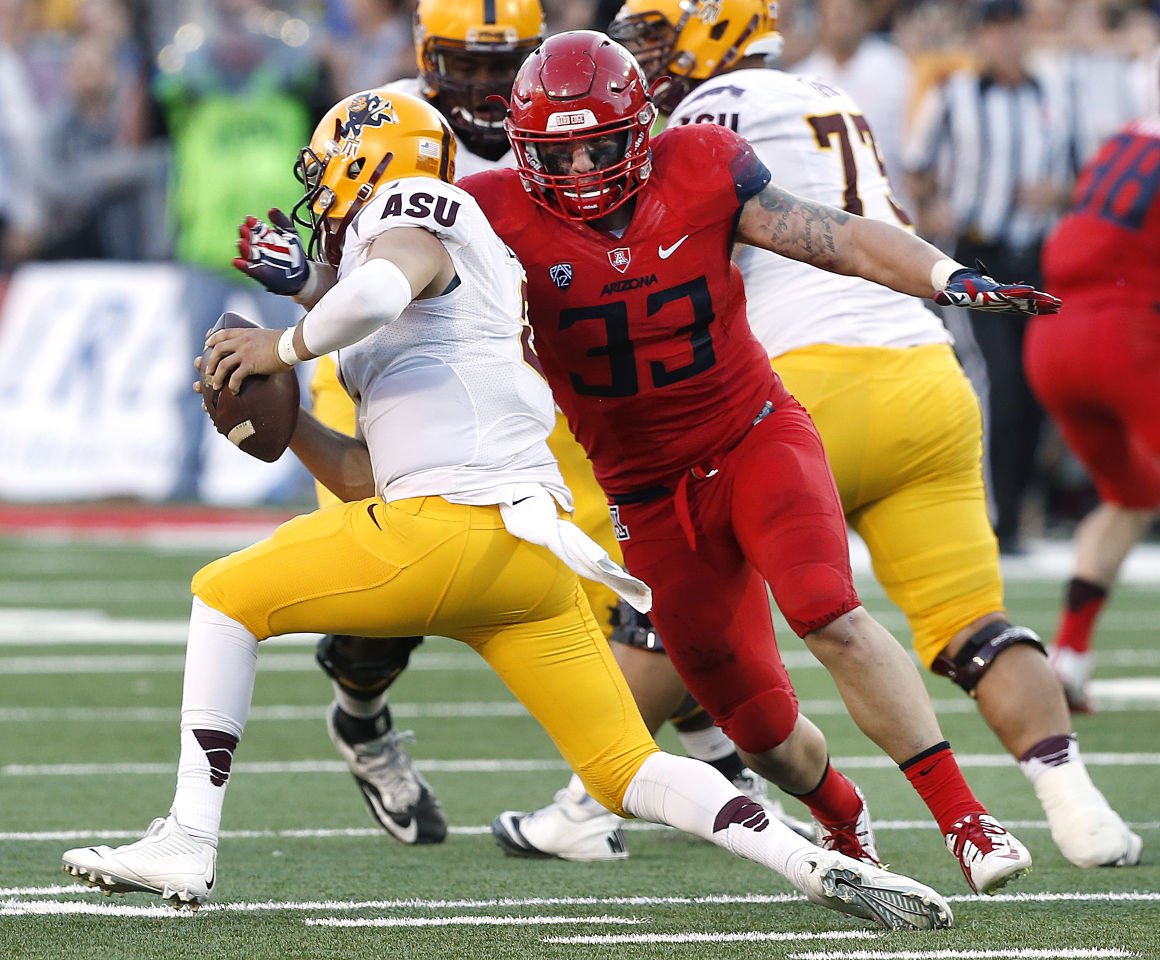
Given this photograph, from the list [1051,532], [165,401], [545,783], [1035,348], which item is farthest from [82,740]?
[1051,532]

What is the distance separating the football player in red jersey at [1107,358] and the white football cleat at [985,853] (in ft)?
8.87

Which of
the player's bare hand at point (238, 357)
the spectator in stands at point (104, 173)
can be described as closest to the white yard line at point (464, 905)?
the player's bare hand at point (238, 357)

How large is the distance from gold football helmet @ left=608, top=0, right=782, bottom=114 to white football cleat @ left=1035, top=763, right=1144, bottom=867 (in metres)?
1.79

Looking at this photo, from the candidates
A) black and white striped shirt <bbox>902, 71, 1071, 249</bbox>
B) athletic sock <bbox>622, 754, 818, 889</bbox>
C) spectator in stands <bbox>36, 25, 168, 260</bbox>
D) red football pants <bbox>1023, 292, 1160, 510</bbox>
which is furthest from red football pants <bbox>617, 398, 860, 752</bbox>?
spectator in stands <bbox>36, 25, 168, 260</bbox>

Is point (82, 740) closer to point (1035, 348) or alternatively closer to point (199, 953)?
point (199, 953)

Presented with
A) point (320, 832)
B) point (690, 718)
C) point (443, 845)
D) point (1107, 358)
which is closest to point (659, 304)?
point (690, 718)

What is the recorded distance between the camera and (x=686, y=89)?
5145 millimetres

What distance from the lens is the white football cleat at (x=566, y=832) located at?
15.9 ft

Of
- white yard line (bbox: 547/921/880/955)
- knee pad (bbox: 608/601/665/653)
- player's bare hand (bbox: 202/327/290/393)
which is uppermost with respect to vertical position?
player's bare hand (bbox: 202/327/290/393)

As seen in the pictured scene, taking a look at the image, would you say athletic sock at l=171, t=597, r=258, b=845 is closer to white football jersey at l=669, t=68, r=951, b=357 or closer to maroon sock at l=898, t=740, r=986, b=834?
maroon sock at l=898, t=740, r=986, b=834

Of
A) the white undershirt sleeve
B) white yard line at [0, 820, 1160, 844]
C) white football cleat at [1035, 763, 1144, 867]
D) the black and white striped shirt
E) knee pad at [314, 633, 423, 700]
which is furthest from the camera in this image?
the black and white striped shirt

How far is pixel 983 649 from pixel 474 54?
5.90 feet

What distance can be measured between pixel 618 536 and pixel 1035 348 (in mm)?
2742

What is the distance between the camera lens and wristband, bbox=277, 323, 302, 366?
3.80 m
